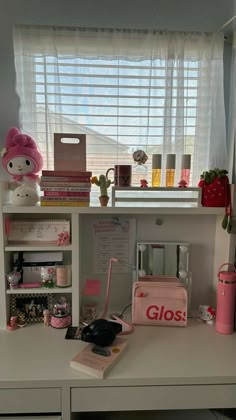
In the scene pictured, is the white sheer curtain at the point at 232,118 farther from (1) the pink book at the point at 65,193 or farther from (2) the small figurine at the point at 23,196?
(2) the small figurine at the point at 23,196

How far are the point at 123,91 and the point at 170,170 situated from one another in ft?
1.40

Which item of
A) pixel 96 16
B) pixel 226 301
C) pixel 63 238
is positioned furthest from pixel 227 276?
pixel 96 16

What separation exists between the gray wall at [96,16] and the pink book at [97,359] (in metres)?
0.96

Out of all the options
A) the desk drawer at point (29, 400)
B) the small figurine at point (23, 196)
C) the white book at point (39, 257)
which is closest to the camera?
the desk drawer at point (29, 400)

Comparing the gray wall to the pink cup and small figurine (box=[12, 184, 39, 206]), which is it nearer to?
small figurine (box=[12, 184, 39, 206])

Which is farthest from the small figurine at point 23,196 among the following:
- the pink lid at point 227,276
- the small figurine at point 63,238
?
the pink lid at point 227,276

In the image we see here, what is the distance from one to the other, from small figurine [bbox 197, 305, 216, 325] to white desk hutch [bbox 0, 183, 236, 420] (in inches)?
2.0

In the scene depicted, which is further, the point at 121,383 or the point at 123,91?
the point at 123,91

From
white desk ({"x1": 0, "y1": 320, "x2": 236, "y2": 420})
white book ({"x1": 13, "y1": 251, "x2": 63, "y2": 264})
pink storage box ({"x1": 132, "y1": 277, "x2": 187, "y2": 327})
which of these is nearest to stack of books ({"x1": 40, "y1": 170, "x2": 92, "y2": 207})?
white book ({"x1": 13, "y1": 251, "x2": 63, "y2": 264})

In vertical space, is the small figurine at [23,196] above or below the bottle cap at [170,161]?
below

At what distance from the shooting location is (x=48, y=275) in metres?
1.30

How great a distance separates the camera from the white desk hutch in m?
0.97

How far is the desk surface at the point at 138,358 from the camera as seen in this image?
974 mm

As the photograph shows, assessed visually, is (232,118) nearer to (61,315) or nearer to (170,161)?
(170,161)
